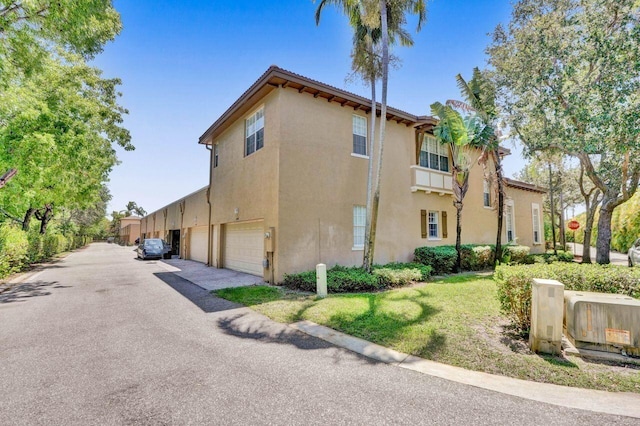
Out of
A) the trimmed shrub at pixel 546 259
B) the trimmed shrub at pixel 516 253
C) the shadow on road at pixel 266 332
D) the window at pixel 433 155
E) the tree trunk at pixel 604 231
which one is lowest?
the shadow on road at pixel 266 332

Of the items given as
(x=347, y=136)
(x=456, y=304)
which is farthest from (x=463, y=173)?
(x=456, y=304)

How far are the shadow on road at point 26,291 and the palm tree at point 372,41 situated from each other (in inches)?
430

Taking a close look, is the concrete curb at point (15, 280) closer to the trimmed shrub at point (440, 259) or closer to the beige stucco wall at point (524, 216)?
the trimmed shrub at point (440, 259)

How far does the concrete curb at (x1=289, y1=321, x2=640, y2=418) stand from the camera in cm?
333

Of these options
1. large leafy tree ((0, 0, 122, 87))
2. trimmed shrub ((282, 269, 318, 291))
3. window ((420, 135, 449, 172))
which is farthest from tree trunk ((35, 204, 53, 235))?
window ((420, 135, 449, 172))

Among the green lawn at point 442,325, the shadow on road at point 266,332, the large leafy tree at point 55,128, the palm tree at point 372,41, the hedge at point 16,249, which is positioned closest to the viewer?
the green lawn at point 442,325

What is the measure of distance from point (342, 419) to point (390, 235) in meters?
11.1

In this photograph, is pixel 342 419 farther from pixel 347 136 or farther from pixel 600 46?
pixel 600 46

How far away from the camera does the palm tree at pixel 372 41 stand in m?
10.8

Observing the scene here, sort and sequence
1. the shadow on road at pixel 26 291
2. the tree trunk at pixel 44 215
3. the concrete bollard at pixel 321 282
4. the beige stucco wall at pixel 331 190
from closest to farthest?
the concrete bollard at pixel 321 282 < the shadow on road at pixel 26 291 < the beige stucco wall at pixel 331 190 < the tree trunk at pixel 44 215

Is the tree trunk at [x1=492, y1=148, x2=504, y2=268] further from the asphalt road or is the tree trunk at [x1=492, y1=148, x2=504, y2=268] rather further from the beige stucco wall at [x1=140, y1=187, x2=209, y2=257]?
the beige stucco wall at [x1=140, y1=187, x2=209, y2=257]

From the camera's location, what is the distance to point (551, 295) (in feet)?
14.8

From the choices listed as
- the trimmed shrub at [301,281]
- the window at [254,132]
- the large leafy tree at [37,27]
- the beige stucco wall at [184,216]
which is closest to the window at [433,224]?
the trimmed shrub at [301,281]

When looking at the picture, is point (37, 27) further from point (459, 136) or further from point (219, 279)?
point (459, 136)
